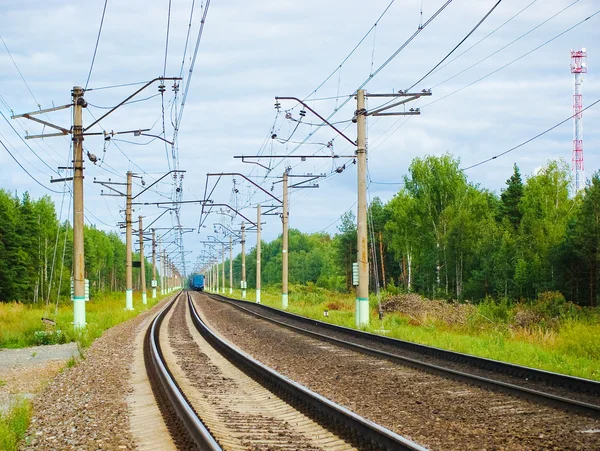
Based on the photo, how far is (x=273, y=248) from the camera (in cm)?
17238

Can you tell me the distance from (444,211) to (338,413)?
5858 cm

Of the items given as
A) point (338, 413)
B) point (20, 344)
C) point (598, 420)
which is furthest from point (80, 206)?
point (598, 420)

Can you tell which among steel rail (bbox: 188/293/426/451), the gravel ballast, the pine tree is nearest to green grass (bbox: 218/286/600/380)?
the gravel ballast

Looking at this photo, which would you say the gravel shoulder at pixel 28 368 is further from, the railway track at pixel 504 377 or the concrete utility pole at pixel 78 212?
the railway track at pixel 504 377

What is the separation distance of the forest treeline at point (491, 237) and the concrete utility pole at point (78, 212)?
20.1 m

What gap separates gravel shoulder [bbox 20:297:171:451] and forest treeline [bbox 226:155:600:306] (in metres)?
27.5

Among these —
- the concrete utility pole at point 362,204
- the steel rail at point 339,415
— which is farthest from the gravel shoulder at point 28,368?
the concrete utility pole at point 362,204

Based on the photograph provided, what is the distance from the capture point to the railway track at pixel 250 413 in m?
7.94

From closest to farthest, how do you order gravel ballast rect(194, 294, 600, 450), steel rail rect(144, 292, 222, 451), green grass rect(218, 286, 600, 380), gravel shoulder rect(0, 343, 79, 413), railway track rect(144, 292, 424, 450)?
steel rail rect(144, 292, 222, 451), railway track rect(144, 292, 424, 450), gravel ballast rect(194, 294, 600, 450), gravel shoulder rect(0, 343, 79, 413), green grass rect(218, 286, 600, 380)

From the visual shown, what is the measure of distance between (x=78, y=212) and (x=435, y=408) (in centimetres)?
1815

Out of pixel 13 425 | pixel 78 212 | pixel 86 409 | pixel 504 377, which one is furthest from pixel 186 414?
pixel 78 212

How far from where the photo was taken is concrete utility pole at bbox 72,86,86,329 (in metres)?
25.2

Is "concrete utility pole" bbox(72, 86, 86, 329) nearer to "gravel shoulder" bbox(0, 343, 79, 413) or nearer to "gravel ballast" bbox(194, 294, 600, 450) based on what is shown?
"gravel shoulder" bbox(0, 343, 79, 413)

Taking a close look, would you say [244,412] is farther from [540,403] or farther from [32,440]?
[540,403]
